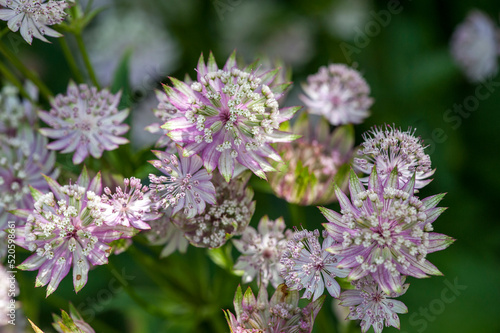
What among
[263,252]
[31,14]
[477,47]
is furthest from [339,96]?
[477,47]

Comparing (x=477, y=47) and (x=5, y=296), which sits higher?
(x=477, y=47)

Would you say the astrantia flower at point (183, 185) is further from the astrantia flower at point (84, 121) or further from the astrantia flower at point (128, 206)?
the astrantia flower at point (84, 121)

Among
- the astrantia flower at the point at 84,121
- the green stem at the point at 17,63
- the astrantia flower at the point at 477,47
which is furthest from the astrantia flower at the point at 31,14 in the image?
the astrantia flower at the point at 477,47

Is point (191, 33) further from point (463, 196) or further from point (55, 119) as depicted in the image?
point (463, 196)

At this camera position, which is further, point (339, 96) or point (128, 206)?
point (339, 96)

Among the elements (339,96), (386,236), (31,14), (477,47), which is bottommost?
(386,236)

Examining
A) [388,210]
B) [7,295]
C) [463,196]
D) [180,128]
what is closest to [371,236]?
[388,210]

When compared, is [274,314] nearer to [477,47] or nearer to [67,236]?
[67,236]
